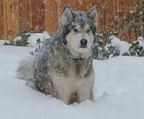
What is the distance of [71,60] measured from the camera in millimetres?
5113

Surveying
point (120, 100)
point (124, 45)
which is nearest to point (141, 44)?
point (124, 45)

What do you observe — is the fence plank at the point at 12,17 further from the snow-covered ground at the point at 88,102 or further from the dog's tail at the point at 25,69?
the dog's tail at the point at 25,69

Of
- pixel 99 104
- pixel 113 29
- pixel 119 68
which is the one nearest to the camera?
pixel 99 104

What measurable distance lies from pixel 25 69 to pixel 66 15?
3.57ft

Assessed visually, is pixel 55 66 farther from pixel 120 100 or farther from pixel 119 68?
pixel 119 68

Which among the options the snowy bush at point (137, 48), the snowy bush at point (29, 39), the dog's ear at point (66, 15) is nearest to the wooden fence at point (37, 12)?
the snowy bush at point (29, 39)

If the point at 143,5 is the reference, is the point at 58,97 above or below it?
below

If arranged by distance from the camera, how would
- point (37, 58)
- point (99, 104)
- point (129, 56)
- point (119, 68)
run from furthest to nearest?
1. point (129, 56)
2. point (119, 68)
3. point (37, 58)
4. point (99, 104)

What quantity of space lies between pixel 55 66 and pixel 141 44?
2.89 meters

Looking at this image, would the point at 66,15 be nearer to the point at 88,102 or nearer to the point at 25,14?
the point at 88,102

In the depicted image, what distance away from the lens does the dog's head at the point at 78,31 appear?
4.91 meters

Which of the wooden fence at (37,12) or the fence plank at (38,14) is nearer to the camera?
the wooden fence at (37,12)

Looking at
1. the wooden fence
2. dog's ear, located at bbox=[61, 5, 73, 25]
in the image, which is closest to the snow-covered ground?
dog's ear, located at bbox=[61, 5, 73, 25]

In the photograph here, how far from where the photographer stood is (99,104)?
5047 mm
